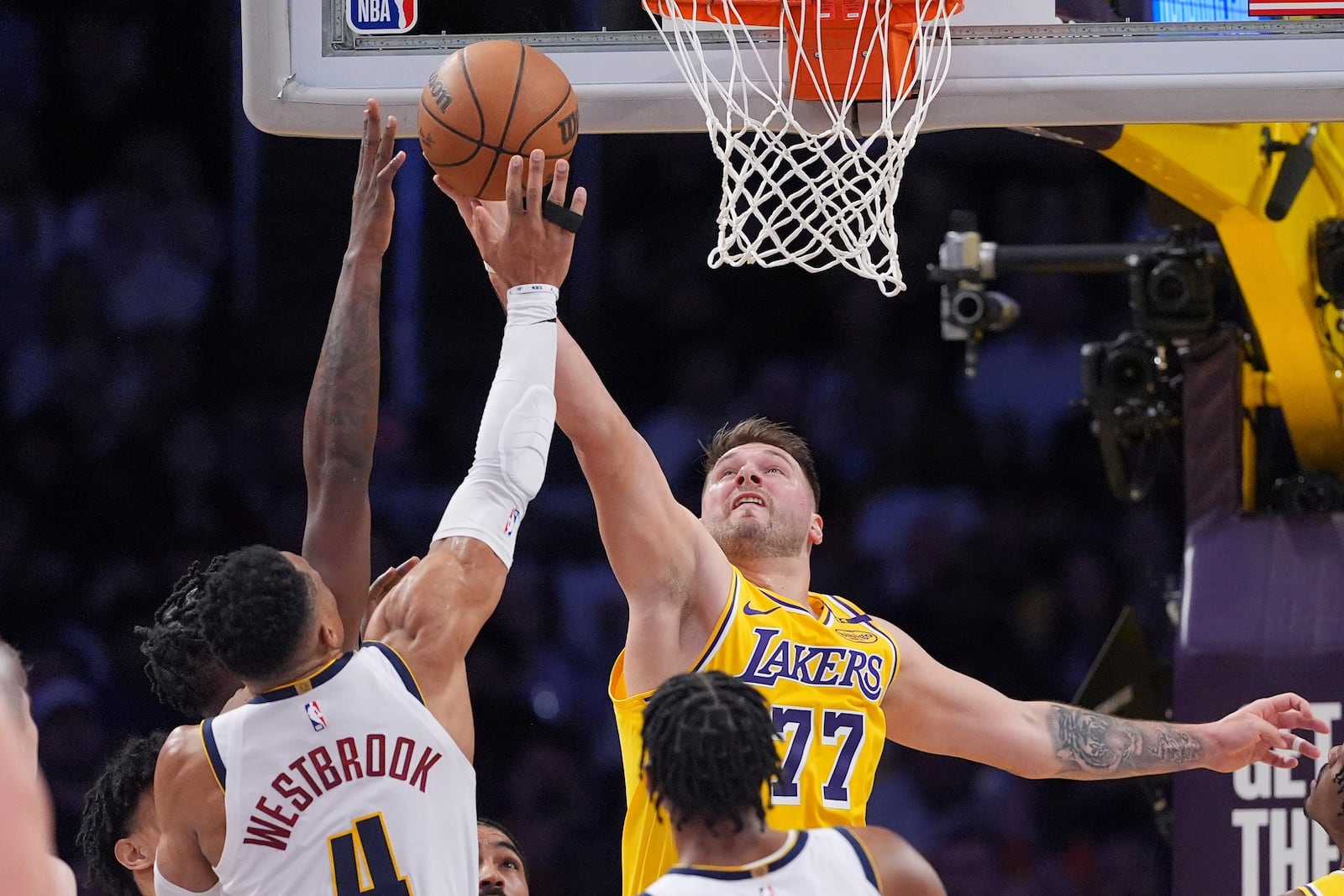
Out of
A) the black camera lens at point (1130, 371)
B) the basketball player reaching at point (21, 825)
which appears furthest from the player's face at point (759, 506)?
the basketball player reaching at point (21, 825)

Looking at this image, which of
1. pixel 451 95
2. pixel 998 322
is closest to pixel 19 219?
pixel 998 322

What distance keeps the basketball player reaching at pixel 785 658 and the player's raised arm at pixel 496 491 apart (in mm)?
177

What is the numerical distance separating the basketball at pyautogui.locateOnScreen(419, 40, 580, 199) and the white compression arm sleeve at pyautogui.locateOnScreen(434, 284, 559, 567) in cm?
35

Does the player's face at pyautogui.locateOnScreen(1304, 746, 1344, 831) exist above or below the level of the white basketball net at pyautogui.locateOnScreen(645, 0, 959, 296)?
below

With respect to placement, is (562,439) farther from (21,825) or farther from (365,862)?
(21,825)

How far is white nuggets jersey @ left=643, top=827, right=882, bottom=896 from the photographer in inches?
101

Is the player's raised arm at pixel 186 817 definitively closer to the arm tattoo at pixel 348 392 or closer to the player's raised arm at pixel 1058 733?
the arm tattoo at pixel 348 392

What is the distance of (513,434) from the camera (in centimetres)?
322

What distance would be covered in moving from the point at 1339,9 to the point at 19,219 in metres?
6.36

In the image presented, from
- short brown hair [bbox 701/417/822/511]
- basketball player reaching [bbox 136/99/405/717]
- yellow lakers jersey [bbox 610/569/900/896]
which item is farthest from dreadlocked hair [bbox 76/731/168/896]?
short brown hair [bbox 701/417/822/511]

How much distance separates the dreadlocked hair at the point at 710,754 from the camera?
260 cm

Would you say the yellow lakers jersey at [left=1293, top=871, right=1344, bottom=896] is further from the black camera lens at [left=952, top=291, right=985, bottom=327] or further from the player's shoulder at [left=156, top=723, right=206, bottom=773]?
the black camera lens at [left=952, top=291, right=985, bottom=327]

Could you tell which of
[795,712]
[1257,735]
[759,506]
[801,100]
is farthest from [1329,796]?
[801,100]

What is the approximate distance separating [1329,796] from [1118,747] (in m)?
0.85
